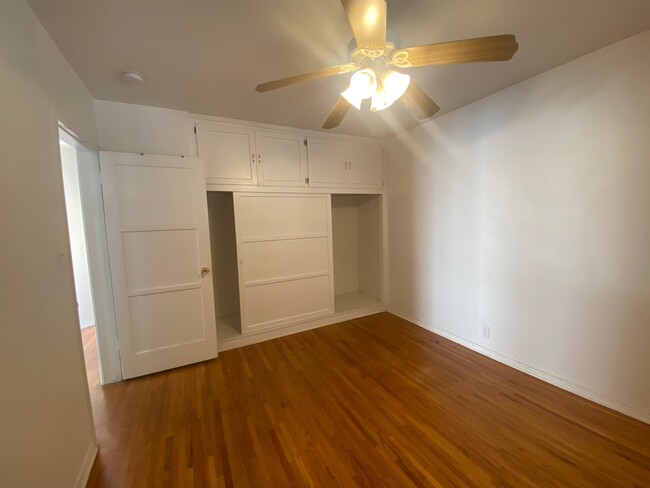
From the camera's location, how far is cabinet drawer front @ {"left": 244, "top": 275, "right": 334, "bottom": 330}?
312 cm

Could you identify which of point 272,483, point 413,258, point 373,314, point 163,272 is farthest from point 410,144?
point 272,483

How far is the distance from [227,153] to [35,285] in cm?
201

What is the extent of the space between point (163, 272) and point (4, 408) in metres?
1.64

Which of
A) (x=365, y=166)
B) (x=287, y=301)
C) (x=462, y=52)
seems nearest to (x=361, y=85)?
(x=462, y=52)

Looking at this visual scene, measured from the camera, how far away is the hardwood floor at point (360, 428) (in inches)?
58.4

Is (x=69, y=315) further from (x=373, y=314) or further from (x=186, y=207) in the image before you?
(x=373, y=314)

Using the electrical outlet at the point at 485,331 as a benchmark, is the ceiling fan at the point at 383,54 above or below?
above

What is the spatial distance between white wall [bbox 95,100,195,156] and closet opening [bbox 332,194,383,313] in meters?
2.26

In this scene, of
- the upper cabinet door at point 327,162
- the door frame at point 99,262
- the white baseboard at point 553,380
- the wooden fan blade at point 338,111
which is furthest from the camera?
the upper cabinet door at point 327,162

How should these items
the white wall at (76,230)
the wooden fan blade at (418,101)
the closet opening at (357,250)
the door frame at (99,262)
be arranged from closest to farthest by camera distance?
the wooden fan blade at (418,101) < the door frame at (99,262) < the white wall at (76,230) < the closet opening at (357,250)

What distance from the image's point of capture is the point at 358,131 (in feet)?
11.1

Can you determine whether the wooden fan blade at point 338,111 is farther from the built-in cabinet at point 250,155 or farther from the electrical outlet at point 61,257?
the electrical outlet at point 61,257

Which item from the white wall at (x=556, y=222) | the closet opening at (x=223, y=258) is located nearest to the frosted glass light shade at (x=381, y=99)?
the white wall at (x=556, y=222)

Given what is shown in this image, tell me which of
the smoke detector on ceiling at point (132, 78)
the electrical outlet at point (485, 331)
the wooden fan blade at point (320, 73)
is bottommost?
the electrical outlet at point (485, 331)
